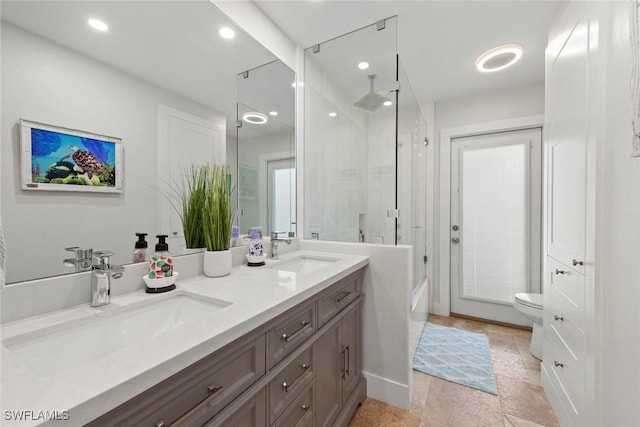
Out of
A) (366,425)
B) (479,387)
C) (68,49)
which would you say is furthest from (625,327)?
(68,49)

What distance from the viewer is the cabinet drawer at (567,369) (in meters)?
1.25

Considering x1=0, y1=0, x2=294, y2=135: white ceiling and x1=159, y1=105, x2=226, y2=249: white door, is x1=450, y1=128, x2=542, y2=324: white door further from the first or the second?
x1=159, y1=105, x2=226, y2=249: white door

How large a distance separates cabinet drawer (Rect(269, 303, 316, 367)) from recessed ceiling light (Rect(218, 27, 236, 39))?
4.80ft

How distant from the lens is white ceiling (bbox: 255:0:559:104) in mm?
1659

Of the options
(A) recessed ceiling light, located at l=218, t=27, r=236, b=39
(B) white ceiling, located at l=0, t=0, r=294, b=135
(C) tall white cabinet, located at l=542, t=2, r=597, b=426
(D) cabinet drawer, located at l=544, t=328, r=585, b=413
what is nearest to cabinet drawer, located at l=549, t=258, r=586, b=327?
(C) tall white cabinet, located at l=542, t=2, r=597, b=426

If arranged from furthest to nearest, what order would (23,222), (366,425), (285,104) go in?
(285,104) < (366,425) < (23,222)

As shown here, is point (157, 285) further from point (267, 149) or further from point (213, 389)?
point (267, 149)

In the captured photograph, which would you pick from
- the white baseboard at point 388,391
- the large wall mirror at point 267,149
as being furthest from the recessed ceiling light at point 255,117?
the white baseboard at point 388,391

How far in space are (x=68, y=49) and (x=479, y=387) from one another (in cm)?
273

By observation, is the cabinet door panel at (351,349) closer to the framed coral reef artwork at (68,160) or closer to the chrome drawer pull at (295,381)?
the chrome drawer pull at (295,381)

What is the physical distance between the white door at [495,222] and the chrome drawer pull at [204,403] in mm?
2978

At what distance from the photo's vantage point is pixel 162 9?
1.13 meters

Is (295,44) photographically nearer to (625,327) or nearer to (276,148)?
(276,148)

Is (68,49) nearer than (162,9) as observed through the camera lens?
Yes
